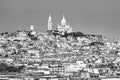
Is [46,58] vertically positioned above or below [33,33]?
below

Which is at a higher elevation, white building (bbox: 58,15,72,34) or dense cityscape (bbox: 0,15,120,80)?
white building (bbox: 58,15,72,34)

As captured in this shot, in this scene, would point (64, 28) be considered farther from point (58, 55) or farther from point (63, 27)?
point (58, 55)

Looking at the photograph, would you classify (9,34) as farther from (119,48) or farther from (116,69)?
(116,69)

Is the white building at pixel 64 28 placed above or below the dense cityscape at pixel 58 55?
above

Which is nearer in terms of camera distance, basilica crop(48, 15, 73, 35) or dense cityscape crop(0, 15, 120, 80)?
dense cityscape crop(0, 15, 120, 80)

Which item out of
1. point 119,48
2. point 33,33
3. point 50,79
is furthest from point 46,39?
point 50,79

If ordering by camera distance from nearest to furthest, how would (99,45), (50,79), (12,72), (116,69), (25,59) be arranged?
(50,79)
(12,72)
(116,69)
(25,59)
(99,45)

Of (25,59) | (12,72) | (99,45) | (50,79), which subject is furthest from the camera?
(99,45)

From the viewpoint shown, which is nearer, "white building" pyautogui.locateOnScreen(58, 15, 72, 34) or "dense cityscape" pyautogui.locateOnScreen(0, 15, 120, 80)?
"dense cityscape" pyautogui.locateOnScreen(0, 15, 120, 80)
